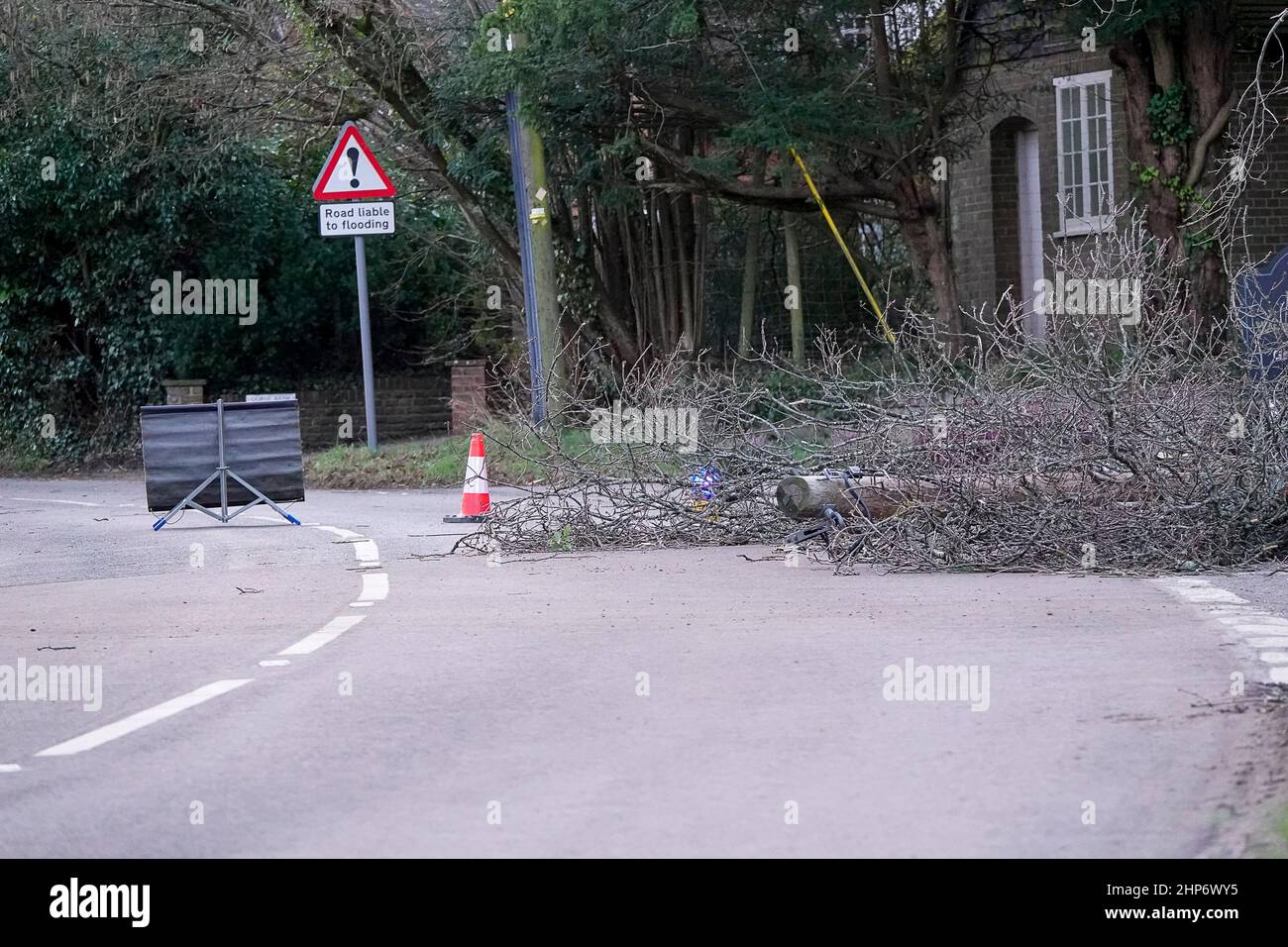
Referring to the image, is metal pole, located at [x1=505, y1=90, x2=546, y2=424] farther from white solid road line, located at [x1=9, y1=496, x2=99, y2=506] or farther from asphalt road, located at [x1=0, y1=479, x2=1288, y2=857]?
asphalt road, located at [x1=0, y1=479, x2=1288, y2=857]

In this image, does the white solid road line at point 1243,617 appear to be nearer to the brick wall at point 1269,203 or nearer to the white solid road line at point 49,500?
the white solid road line at point 49,500

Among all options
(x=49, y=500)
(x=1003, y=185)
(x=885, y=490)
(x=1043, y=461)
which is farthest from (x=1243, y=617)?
(x=1003, y=185)

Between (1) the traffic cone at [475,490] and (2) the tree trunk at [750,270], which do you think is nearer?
(1) the traffic cone at [475,490]

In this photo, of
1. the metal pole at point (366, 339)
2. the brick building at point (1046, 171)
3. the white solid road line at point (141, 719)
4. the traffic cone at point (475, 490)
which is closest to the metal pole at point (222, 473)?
the traffic cone at point (475, 490)

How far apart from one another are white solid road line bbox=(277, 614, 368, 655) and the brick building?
14.7 meters

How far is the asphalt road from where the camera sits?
5.09 metres

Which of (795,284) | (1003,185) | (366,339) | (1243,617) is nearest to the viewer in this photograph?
(1243,617)

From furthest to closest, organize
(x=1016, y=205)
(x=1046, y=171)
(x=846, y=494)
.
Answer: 1. (x=1016, y=205)
2. (x=1046, y=171)
3. (x=846, y=494)

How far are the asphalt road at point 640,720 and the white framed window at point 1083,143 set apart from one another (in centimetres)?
1603

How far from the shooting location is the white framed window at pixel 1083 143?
84.3 feet

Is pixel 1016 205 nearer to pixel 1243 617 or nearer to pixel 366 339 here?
pixel 366 339

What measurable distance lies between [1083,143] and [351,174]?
38.2 feet

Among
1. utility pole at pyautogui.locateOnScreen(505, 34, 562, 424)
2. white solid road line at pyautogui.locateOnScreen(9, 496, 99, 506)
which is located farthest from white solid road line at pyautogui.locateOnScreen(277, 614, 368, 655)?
utility pole at pyautogui.locateOnScreen(505, 34, 562, 424)

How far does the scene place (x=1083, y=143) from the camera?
2612 centimetres
